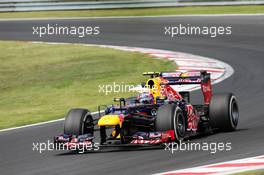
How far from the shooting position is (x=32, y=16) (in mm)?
39844

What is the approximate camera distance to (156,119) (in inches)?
528

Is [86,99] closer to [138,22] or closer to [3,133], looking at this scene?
[3,133]

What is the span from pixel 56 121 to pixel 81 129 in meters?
4.09

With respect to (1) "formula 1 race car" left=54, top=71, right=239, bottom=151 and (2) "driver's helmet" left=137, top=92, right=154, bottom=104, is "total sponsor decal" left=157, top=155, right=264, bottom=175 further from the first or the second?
(2) "driver's helmet" left=137, top=92, right=154, bottom=104

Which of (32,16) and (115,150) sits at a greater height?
(32,16)

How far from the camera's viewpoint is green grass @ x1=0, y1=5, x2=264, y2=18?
35.8 meters

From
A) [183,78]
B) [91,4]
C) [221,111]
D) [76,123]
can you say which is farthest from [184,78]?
[91,4]

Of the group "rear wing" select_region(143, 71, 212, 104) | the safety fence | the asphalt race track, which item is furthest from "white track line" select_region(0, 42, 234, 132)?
the safety fence

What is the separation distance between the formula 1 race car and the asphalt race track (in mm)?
236

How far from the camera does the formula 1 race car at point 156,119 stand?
43.8 ft

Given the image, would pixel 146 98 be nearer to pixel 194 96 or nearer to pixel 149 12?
pixel 194 96

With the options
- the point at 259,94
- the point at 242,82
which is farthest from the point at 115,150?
the point at 242,82

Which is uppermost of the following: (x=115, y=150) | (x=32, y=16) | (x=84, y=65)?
(x=32, y=16)

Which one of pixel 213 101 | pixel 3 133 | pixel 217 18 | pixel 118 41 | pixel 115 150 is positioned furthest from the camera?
pixel 217 18
